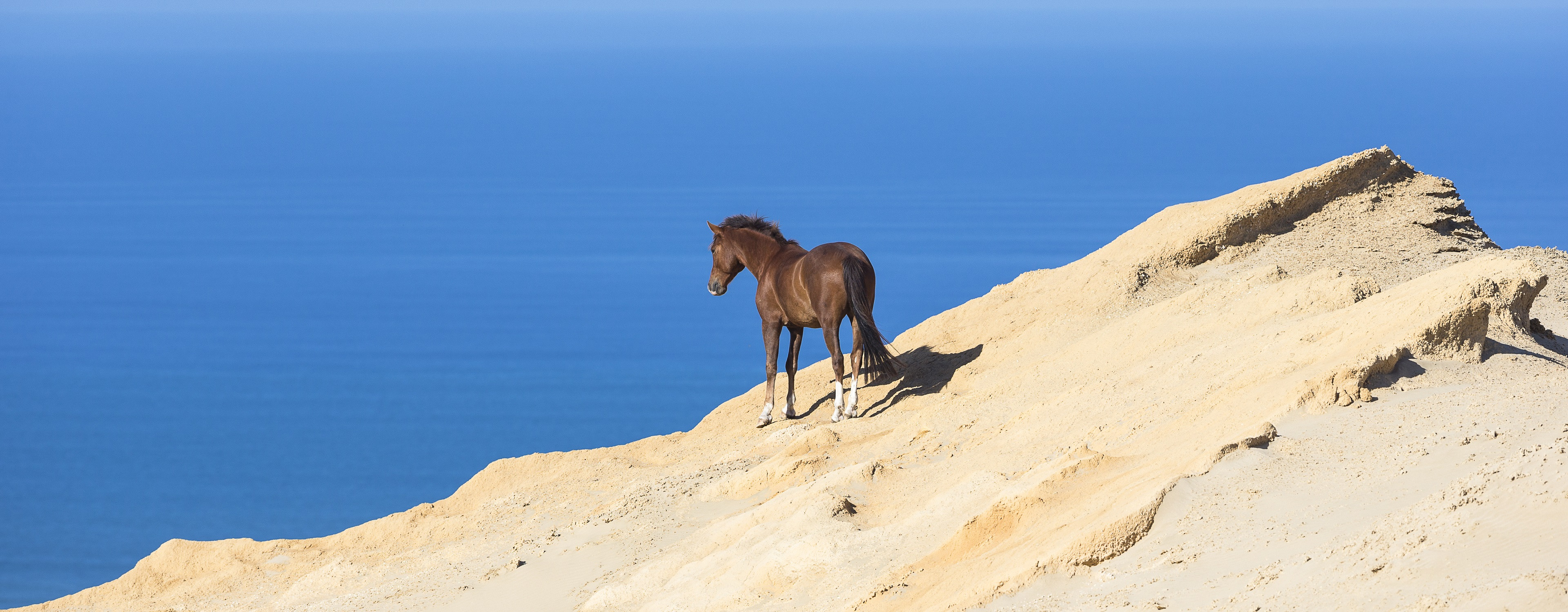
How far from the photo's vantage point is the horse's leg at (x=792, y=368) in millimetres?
12984

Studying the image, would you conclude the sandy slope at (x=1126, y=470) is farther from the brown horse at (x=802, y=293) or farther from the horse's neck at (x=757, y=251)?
the horse's neck at (x=757, y=251)

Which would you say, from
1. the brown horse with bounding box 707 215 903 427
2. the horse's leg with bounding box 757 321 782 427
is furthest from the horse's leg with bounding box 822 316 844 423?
the horse's leg with bounding box 757 321 782 427

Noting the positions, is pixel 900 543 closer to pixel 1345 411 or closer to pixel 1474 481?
pixel 1345 411

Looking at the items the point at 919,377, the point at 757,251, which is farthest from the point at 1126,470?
the point at 757,251

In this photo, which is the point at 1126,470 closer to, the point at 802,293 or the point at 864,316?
the point at 864,316

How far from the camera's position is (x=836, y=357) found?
12.1 m

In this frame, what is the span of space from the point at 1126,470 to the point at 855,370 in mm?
5309

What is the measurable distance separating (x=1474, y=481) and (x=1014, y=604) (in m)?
1.83

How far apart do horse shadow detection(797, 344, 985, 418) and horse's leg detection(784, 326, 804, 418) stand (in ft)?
0.43

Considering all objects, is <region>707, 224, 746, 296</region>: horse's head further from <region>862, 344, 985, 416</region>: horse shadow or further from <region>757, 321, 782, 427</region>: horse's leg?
<region>862, 344, 985, 416</region>: horse shadow

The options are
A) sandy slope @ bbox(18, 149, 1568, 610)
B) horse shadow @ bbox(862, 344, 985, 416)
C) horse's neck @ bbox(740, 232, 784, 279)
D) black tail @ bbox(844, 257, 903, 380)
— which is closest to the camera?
sandy slope @ bbox(18, 149, 1568, 610)

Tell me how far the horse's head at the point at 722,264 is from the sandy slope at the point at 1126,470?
48.8 inches

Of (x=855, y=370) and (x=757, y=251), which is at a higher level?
(x=757, y=251)

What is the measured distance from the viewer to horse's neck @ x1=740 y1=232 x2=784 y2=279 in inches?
534
